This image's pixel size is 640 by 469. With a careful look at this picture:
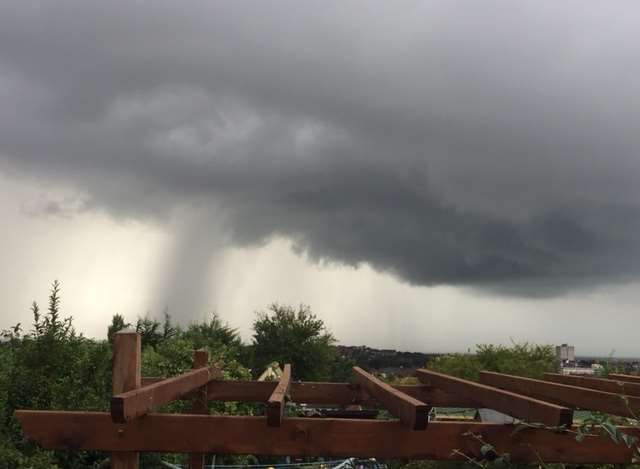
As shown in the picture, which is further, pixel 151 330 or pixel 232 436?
pixel 151 330

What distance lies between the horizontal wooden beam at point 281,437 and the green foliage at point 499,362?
14433 millimetres

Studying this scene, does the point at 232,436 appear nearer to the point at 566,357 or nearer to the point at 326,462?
the point at 326,462

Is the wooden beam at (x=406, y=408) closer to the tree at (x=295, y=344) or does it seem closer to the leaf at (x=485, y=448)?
the leaf at (x=485, y=448)

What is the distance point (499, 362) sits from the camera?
1933 centimetres

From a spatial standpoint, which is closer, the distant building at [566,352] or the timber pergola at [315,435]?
the timber pergola at [315,435]

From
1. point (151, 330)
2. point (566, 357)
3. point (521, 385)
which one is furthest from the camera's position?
point (151, 330)

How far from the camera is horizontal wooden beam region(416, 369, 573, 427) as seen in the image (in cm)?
351

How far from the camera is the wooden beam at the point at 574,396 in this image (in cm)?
466

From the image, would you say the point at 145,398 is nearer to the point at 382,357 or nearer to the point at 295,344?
the point at 295,344

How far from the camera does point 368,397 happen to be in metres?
6.93

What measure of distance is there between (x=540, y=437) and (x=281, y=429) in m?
1.47

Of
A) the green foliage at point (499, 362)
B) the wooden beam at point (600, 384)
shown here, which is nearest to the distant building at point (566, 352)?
the green foliage at point (499, 362)

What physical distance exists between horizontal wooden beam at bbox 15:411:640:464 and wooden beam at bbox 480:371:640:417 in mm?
885

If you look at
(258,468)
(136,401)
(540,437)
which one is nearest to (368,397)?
(540,437)
